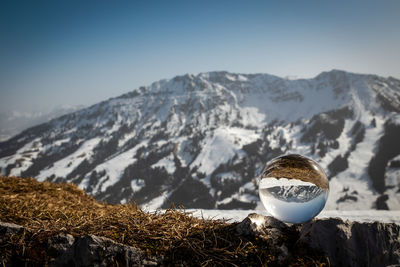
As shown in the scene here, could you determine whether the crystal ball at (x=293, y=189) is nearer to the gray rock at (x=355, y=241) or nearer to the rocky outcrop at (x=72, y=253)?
the gray rock at (x=355, y=241)

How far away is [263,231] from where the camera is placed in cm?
305

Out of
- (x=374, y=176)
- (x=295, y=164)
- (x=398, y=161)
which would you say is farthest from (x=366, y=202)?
(x=295, y=164)

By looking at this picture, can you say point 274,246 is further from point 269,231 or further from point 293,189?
point 293,189

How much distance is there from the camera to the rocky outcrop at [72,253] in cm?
254

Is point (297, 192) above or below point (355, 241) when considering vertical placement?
above

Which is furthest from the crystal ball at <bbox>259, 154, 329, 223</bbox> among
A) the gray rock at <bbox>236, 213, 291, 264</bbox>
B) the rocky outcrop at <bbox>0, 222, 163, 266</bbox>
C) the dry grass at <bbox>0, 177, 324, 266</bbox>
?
the rocky outcrop at <bbox>0, 222, 163, 266</bbox>

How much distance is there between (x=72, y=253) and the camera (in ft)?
8.70

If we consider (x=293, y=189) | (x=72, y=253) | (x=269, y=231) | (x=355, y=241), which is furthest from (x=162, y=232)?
(x=355, y=241)

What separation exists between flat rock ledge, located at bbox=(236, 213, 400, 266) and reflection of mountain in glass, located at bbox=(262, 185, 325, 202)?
1.76ft

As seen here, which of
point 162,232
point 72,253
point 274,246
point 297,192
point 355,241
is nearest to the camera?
point 72,253

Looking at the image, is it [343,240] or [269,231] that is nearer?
[343,240]

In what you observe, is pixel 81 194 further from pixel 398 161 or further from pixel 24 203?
pixel 398 161

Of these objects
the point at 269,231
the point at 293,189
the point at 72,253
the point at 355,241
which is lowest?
the point at 355,241

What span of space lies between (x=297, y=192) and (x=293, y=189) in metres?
0.07
